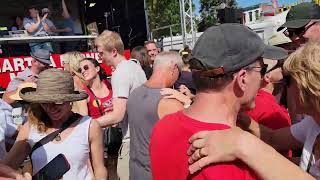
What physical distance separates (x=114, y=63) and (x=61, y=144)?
4.84ft

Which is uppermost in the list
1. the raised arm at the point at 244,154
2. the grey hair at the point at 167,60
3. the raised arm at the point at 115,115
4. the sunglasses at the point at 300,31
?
the sunglasses at the point at 300,31

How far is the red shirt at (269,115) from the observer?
223cm

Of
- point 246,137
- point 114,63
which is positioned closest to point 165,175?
point 246,137

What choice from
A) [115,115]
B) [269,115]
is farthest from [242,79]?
[115,115]

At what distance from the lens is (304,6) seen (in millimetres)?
2832

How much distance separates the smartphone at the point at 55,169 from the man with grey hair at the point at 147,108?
0.58 m

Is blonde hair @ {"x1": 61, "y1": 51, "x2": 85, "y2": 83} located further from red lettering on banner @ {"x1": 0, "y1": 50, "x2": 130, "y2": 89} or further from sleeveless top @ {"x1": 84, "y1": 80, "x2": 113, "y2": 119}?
red lettering on banner @ {"x1": 0, "y1": 50, "x2": 130, "y2": 89}

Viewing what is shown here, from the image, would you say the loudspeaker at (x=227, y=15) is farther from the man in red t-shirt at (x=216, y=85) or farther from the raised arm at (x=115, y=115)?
the man in red t-shirt at (x=216, y=85)

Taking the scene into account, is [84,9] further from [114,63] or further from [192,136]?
[192,136]

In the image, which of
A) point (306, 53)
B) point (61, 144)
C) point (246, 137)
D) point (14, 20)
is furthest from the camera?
point (14, 20)

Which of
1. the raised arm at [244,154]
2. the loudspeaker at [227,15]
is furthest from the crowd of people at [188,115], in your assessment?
the loudspeaker at [227,15]

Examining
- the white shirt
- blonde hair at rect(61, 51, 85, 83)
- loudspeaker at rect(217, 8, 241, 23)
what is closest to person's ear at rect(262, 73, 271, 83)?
the white shirt

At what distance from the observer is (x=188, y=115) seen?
1437 millimetres

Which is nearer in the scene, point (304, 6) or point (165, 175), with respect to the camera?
point (165, 175)
